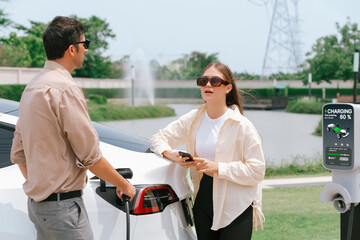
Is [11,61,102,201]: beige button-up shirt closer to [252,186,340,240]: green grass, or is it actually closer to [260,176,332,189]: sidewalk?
[252,186,340,240]: green grass

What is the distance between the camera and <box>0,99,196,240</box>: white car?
2.61 metres

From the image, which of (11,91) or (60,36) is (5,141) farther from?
(11,91)

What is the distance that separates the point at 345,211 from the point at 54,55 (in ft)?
7.46

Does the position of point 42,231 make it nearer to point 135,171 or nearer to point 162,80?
point 135,171

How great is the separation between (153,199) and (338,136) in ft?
4.57

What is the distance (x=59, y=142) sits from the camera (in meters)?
2.27

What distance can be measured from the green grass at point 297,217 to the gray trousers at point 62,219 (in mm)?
3429

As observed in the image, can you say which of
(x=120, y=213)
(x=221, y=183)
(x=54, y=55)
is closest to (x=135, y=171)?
(x=120, y=213)

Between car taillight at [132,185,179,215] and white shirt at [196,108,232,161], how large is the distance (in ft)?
1.40

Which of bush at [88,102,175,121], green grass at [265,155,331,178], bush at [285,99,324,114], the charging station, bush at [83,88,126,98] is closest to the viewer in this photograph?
the charging station

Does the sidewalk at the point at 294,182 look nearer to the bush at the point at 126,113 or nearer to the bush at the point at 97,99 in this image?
the bush at the point at 126,113

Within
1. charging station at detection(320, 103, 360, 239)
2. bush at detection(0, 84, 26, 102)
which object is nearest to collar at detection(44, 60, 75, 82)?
charging station at detection(320, 103, 360, 239)

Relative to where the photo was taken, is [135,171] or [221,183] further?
[221,183]

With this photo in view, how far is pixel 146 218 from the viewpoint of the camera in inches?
106
